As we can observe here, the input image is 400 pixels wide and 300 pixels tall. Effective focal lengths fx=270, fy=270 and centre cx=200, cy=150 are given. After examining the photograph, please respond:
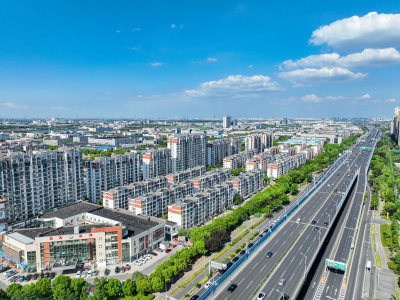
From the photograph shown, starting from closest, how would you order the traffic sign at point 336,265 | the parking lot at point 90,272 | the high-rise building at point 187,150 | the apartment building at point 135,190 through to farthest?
the parking lot at point 90,272, the traffic sign at point 336,265, the apartment building at point 135,190, the high-rise building at point 187,150

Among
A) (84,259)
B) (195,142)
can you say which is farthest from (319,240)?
(195,142)

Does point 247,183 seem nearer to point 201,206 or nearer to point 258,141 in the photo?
point 201,206

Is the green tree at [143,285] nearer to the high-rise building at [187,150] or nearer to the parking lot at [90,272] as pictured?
the parking lot at [90,272]

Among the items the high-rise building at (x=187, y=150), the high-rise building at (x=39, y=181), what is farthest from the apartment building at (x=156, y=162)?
the high-rise building at (x=39, y=181)

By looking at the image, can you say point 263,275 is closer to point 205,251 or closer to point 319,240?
point 205,251

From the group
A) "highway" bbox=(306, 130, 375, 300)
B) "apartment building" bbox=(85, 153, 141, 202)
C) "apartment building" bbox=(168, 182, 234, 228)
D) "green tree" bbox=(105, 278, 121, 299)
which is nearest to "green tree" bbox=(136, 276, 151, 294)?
"green tree" bbox=(105, 278, 121, 299)

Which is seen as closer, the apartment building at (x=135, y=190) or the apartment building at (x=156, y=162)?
the apartment building at (x=135, y=190)

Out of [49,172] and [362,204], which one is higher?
[49,172]
